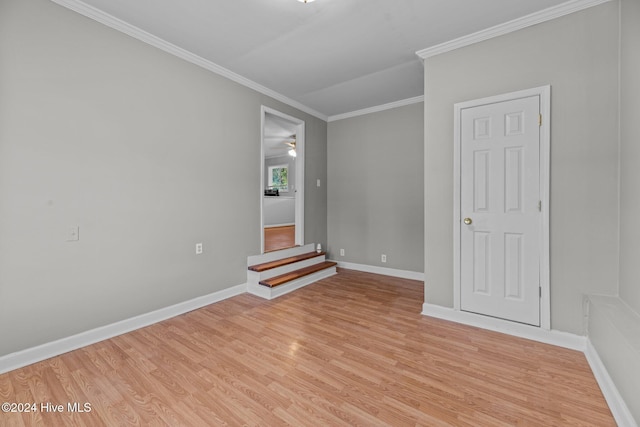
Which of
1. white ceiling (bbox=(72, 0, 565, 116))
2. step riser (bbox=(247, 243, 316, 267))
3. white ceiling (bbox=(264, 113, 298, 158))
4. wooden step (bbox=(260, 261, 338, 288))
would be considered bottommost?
wooden step (bbox=(260, 261, 338, 288))

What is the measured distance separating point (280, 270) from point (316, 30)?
2.82m

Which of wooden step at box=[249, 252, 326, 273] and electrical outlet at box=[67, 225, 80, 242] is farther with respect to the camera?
wooden step at box=[249, 252, 326, 273]

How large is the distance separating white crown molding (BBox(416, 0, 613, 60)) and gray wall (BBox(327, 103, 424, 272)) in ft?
4.74

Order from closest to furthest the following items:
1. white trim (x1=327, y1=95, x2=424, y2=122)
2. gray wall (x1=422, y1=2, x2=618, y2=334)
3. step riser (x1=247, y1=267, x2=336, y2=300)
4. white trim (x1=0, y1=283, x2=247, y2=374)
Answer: white trim (x1=0, y1=283, x2=247, y2=374) < gray wall (x1=422, y1=2, x2=618, y2=334) < step riser (x1=247, y1=267, x2=336, y2=300) < white trim (x1=327, y1=95, x2=424, y2=122)

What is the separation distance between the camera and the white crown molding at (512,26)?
218cm

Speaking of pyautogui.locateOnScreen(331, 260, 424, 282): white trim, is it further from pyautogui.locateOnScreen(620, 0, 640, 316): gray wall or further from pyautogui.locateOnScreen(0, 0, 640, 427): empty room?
pyautogui.locateOnScreen(620, 0, 640, 316): gray wall

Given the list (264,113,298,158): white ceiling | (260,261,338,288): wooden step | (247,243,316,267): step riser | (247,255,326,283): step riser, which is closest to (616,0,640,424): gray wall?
(260,261,338,288): wooden step

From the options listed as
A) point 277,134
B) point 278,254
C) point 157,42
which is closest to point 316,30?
point 157,42

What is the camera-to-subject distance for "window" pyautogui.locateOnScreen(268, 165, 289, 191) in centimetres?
972

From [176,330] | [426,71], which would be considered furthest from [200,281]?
[426,71]

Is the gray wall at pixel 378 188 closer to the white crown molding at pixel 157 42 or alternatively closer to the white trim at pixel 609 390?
the white crown molding at pixel 157 42

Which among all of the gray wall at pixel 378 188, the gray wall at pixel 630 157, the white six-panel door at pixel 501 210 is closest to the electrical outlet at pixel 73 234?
the white six-panel door at pixel 501 210

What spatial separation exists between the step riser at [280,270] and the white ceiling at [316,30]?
2.47 metres

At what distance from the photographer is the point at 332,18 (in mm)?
2391
